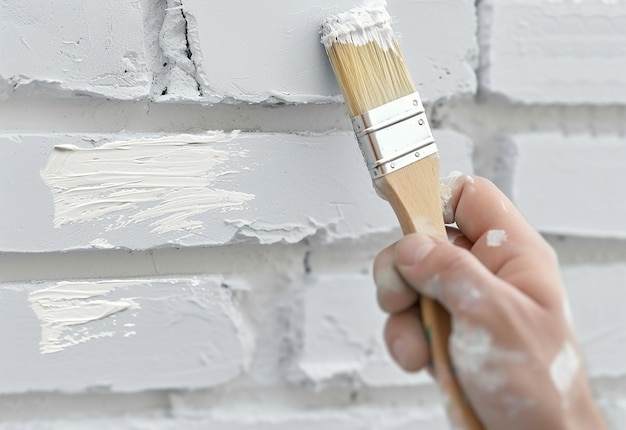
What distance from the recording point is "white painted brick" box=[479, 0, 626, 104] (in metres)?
0.57

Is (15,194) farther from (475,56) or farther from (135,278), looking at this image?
(475,56)

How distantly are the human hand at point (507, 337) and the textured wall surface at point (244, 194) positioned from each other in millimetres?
146

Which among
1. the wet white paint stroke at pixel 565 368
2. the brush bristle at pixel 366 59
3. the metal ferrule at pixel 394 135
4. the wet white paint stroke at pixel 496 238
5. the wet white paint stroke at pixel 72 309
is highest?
the brush bristle at pixel 366 59

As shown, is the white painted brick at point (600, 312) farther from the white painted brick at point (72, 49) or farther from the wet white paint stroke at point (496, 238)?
the white painted brick at point (72, 49)

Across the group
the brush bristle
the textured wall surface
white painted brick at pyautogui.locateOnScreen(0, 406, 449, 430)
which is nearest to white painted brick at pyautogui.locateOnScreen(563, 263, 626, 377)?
the textured wall surface

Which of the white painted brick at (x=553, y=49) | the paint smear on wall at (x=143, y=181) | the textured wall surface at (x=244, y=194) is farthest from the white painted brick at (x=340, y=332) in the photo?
the white painted brick at (x=553, y=49)

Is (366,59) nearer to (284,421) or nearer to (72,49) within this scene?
(72,49)

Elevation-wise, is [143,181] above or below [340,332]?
above

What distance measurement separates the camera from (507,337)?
40 centimetres

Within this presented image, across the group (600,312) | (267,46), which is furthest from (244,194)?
(600,312)

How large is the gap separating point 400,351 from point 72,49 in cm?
35

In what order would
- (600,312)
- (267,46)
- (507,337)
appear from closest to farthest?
(507,337)
(267,46)
(600,312)

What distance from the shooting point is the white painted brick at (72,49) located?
482mm

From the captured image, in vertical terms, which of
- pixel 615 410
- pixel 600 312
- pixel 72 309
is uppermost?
pixel 72 309
